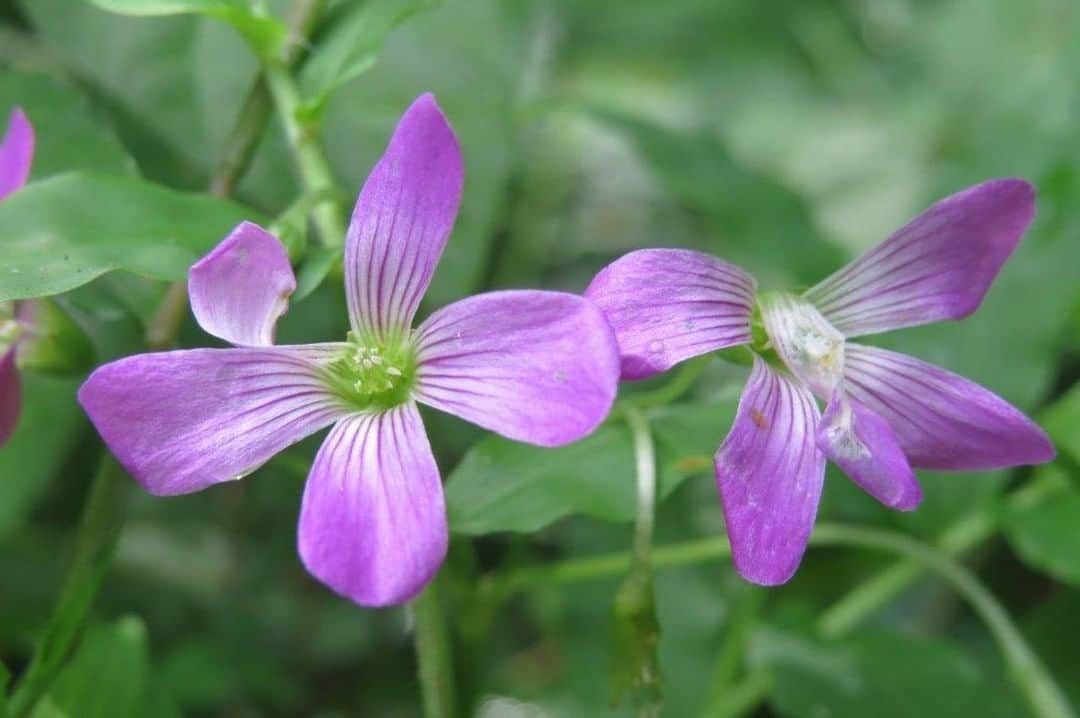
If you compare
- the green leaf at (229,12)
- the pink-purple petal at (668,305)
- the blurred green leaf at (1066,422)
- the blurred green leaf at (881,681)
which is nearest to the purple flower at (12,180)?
the green leaf at (229,12)

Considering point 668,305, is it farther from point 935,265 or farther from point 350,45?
point 350,45

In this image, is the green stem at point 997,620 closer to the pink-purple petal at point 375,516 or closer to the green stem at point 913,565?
the green stem at point 913,565

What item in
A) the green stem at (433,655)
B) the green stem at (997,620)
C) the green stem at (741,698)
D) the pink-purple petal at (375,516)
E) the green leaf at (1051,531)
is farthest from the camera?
the green stem at (741,698)

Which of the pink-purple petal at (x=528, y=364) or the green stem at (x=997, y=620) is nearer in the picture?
the pink-purple petal at (x=528, y=364)

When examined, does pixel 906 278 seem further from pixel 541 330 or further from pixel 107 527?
pixel 107 527

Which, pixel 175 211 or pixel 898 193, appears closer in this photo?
pixel 175 211

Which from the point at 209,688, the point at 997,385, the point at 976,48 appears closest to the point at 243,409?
the point at 209,688
